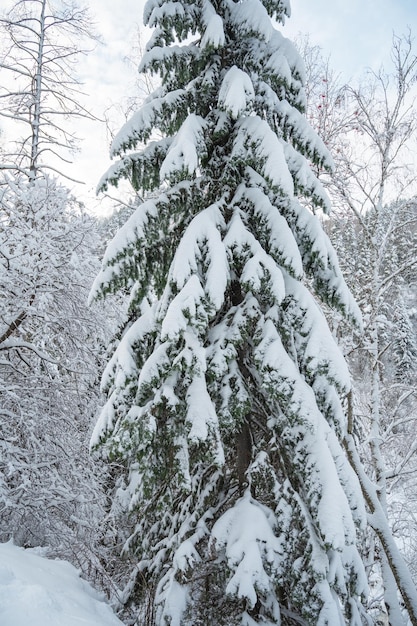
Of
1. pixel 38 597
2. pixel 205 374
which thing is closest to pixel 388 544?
pixel 205 374

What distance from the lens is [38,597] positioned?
2.91 meters

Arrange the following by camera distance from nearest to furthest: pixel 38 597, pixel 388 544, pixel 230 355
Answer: pixel 38 597
pixel 230 355
pixel 388 544

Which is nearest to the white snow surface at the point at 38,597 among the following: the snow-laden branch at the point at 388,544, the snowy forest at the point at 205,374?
the snowy forest at the point at 205,374

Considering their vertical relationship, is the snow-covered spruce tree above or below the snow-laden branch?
above

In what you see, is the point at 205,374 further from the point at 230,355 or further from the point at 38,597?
the point at 38,597

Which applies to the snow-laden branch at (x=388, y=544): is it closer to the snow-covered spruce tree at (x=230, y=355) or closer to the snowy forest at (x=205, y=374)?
the snowy forest at (x=205, y=374)

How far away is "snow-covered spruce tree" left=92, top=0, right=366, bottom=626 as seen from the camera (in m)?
4.30

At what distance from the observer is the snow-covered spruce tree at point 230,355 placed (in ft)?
14.1

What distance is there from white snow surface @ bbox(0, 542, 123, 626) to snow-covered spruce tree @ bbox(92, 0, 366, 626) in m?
1.06

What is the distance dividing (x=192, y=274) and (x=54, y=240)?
4.46 m

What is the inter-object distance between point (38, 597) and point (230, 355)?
263 centimetres

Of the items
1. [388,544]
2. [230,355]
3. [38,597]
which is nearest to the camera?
[38,597]

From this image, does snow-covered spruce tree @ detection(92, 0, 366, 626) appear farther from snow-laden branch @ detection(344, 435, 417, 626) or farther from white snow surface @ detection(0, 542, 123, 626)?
snow-laden branch @ detection(344, 435, 417, 626)

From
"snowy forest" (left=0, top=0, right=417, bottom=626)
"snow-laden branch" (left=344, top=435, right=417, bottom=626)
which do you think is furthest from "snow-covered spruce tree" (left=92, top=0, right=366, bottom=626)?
"snow-laden branch" (left=344, top=435, right=417, bottom=626)
